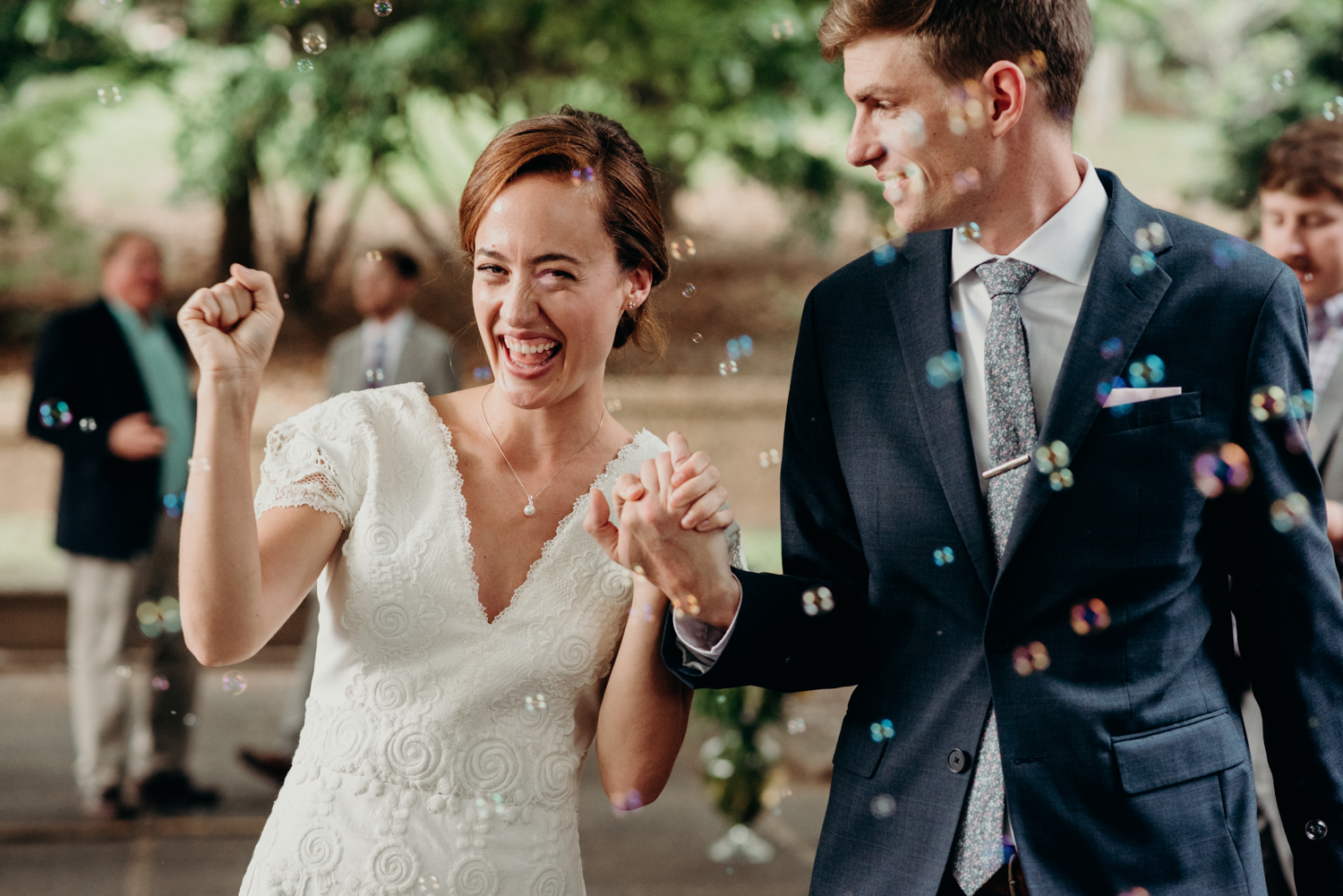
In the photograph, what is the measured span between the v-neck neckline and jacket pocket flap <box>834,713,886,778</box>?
0.51 m

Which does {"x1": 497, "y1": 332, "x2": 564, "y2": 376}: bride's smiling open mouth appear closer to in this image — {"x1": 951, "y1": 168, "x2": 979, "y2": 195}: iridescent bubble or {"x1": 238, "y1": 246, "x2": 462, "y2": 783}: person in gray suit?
{"x1": 951, "y1": 168, "x2": 979, "y2": 195}: iridescent bubble

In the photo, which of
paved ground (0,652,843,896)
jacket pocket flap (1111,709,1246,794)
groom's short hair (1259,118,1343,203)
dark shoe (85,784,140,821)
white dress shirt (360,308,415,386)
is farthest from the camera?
white dress shirt (360,308,415,386)

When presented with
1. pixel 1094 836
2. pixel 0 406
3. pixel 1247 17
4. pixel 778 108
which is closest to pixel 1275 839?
pixel 1094 836

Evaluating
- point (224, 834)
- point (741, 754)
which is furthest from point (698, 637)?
point (224, 834)

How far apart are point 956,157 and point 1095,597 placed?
23.4 inches

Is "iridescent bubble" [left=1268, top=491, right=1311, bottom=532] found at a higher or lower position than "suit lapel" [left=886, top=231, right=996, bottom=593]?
lower

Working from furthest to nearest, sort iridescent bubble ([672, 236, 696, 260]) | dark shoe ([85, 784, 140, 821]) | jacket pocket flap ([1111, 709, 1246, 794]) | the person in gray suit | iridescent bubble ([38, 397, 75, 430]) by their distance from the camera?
the person in gray suit, dark shoe ([85, 784, 140, 821]), iridescent bubble ([38, 397, 75, 430]), iridescent bubble ([672, 236, 696, 260]), jacket pocket flap ([1111, 709, 1246, 794])

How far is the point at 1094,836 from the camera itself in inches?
60.2

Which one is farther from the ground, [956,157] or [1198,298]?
[956,157]

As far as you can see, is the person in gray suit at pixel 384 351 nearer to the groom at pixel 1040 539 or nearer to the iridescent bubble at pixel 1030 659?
the groom at pixel 1040 539

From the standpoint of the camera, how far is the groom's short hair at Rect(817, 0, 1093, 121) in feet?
5.24

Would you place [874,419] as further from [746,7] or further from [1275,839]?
[746,7]

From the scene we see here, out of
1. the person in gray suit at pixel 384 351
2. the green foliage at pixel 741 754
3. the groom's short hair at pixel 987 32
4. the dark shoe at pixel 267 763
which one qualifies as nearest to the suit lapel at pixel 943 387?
the groom's short hair at pixel 987 32

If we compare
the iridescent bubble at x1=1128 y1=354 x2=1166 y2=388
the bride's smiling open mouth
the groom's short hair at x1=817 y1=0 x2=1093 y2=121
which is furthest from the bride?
the iridescent bubble at x1=1128 y1=354 x2=1166 y2=388
